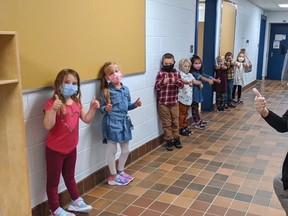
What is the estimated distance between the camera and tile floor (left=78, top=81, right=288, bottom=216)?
2676 millimetres

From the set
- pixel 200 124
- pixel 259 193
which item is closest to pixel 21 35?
pixel 259 193

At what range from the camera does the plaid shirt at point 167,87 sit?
3955mm

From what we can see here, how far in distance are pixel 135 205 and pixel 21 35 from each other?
162 cm

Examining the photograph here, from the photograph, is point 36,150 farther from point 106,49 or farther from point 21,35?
point 106,49

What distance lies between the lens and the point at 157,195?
289 cm

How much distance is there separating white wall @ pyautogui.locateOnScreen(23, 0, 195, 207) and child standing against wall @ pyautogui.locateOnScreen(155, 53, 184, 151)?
8cm

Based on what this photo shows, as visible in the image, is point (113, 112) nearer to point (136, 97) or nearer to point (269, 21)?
point (136, 97)

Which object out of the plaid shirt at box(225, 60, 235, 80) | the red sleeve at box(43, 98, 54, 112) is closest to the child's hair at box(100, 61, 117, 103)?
the red sleeve at box(43, 98, 54, 112)

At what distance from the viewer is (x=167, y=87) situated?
396cm

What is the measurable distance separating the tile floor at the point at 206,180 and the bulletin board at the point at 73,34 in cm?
110

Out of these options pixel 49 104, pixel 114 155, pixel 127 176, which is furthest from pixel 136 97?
pixel 49 104

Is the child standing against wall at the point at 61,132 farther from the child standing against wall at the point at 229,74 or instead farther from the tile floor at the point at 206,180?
the child standing against wall at the point at 229,74

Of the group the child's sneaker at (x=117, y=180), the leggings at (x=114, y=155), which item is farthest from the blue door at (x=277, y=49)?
the child's sneaker at (x=117, y=180)

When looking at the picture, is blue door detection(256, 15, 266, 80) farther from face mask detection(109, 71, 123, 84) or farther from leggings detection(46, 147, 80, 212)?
Result: leggings detection(46, 147, 80, 212)
